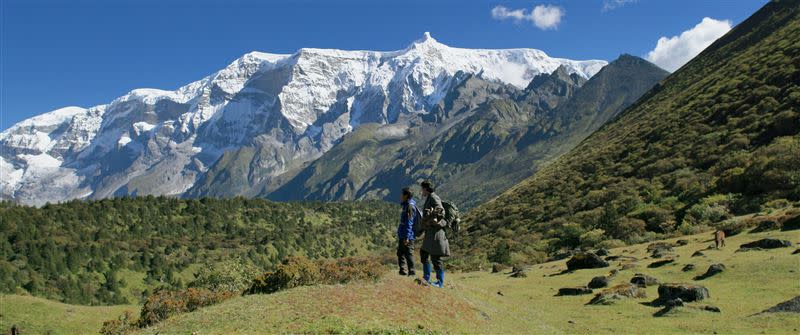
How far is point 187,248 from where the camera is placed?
479 feet

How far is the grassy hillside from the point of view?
1716cm

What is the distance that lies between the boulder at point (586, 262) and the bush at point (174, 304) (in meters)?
29.8

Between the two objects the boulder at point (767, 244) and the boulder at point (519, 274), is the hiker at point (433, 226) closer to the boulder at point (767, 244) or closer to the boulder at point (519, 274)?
the boulder at point (767, 244)

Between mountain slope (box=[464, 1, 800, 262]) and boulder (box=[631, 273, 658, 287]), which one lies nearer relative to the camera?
boulder (box=[631, 273, 658, 287])

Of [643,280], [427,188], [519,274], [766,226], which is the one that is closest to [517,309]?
[427,188]

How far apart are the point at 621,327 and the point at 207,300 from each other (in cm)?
1768

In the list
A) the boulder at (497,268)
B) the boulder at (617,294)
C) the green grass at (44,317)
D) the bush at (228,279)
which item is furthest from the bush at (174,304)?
the boulder at (497,268)

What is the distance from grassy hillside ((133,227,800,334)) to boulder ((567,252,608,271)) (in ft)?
13.1

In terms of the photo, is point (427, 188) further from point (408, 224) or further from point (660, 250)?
point (660, 250)

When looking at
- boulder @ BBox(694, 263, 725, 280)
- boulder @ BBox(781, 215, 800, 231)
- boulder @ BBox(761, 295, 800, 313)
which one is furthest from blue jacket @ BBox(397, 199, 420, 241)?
boulder @ BBox(781, 215, 800, 231)

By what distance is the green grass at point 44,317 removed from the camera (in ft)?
143

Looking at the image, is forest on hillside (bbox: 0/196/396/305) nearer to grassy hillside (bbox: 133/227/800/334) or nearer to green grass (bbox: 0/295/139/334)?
green grass (bbox: 0/295/139/334)

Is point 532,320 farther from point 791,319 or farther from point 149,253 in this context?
point 149,253

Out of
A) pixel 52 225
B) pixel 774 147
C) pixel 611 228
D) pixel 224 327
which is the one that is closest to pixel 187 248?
pixel 52 225
